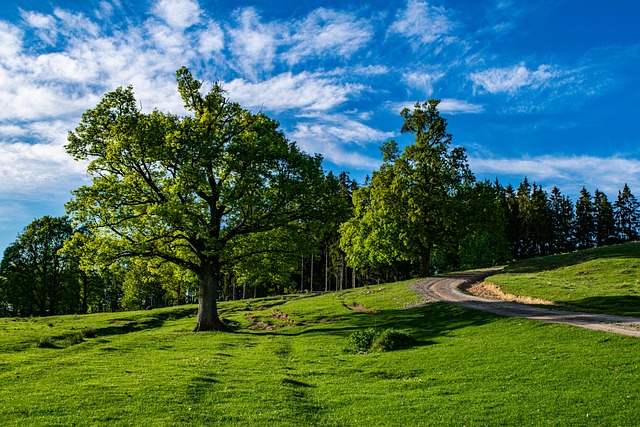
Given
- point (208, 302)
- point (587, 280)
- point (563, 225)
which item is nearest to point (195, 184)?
point (208, 302)

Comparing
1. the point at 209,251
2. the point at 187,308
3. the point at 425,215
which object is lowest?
the point at 187,308

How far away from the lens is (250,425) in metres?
12.1

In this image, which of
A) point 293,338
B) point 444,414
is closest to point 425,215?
point 293,338

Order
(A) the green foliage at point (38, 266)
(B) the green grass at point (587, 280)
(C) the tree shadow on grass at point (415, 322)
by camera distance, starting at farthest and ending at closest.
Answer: (A) the green foliage at point (38, 266) → (B) the green grass at point (587, 280) → (C) the tree shadow on grass at point (415, 322)

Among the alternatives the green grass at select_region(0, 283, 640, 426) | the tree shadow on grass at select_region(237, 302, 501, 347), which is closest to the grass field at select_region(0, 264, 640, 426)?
the green grass at select_region(0, 283, 640, 426)

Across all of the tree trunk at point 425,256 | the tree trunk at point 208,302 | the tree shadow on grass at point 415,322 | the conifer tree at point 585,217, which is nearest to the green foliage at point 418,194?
the tree trunk at point 425,256

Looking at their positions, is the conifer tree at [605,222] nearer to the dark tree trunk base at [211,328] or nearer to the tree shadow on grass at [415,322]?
the tree shadow on grass at [415,322]

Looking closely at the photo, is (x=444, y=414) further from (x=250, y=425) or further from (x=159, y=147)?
(x=159, y=147)

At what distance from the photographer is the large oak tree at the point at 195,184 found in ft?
112

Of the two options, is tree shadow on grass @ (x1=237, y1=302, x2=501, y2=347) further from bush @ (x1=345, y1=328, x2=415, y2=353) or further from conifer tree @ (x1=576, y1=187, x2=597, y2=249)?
conifer tree @ (x1=576, y1=187, x2=597, y2=249)

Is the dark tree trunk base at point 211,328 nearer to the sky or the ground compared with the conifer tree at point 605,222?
nearer to the ground

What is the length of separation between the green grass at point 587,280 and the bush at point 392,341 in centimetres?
1464

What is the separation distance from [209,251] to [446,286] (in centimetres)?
3260

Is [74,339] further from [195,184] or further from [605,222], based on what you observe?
[605,222]
